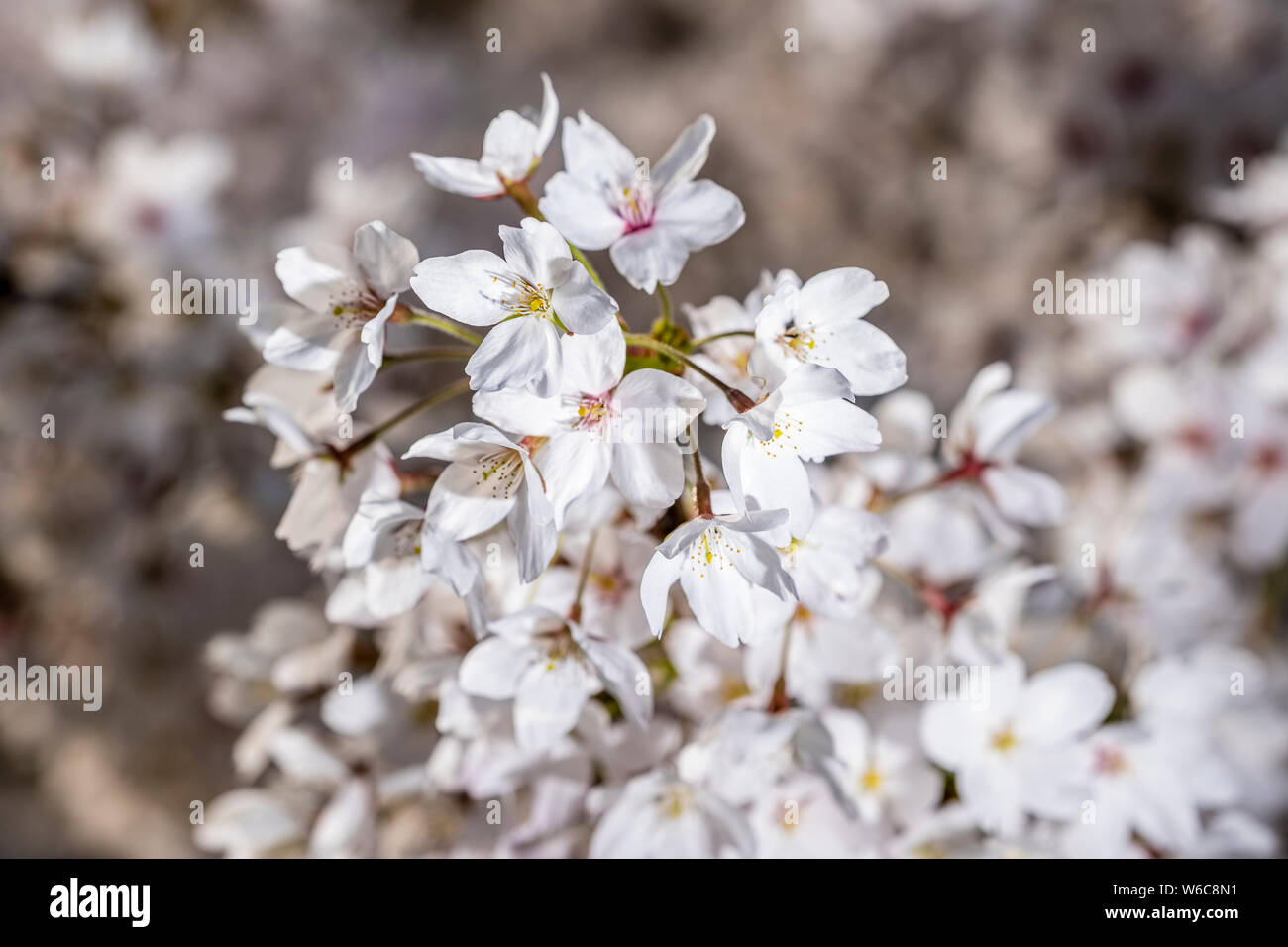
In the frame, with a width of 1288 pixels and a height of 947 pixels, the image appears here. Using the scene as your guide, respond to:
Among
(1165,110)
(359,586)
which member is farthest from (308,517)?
(1165,110)

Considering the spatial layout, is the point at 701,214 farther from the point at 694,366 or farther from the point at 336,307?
the point at 336,307

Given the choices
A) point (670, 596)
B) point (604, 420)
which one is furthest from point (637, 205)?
point (670, 596)

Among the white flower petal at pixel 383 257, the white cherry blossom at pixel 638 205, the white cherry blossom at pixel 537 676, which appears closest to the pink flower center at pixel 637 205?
the white cherry blossom at pixel 638 205

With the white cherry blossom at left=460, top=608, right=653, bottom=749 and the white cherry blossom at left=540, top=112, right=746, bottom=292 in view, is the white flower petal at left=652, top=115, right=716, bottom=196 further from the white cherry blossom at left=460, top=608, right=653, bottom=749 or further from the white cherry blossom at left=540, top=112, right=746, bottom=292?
the white cherry blossom at left=460, top=608, right=653, bottom=749

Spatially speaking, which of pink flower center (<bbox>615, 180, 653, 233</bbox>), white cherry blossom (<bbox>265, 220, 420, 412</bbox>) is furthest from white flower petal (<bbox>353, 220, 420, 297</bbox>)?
pink flower center (<bbox>615, 180, 653, 233</bbox>)

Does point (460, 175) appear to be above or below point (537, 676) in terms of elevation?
above

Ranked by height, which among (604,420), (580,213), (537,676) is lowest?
(537,676)

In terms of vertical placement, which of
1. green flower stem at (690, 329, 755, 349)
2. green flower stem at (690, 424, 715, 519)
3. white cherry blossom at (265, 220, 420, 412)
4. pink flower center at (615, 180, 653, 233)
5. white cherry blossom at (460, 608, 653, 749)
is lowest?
white cherry blossom at (460, 608, 653, 749)

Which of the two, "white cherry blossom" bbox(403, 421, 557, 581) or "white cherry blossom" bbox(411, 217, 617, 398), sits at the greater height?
"white cherry blossom" bbox(411, 217, 617, 398)
